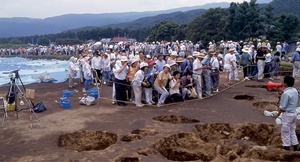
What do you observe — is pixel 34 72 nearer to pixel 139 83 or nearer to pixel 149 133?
pixel 139 83

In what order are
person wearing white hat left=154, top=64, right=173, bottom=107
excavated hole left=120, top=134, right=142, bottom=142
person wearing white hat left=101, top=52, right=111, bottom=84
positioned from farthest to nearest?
person wearing white hat left=101, top=52, right=111, bottom=84
person wearing white hat left=154, top=64, right=173, bottom=107
excavated hole left=120, top=134, right=142, bottom=142

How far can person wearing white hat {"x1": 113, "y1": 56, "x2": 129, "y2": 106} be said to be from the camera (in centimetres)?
1144

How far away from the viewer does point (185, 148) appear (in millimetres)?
7895

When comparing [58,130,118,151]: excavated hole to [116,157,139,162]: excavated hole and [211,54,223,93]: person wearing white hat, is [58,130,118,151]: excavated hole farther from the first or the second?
[211,54,223,93]: person wearing white hat

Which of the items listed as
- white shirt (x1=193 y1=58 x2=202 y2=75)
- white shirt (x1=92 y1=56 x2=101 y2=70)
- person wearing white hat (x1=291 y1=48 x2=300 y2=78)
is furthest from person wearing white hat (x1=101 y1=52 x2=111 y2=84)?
person wearing white hat (x1=291 y1=48 x2=300 y2=78)

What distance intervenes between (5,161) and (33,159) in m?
0.59

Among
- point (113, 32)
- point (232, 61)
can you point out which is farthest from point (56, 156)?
point (113, 32)

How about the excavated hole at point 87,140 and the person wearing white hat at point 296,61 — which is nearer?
the excavated hole at point 87,140

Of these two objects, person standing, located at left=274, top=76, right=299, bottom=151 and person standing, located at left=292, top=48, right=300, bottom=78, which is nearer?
person standing, located at left=274, top=76, right=299, bottom=151

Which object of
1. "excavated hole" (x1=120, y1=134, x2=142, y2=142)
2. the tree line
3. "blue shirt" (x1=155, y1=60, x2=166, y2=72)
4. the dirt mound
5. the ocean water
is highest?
the tree line

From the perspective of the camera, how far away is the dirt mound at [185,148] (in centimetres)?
754

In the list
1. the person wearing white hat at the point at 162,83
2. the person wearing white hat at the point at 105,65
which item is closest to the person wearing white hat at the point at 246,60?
the person wearing white hat at the point at 162,83

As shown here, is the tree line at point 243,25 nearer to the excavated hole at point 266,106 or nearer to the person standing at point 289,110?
the excavated hole at point 266,106

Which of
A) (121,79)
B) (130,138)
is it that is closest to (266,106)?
(121,79)
